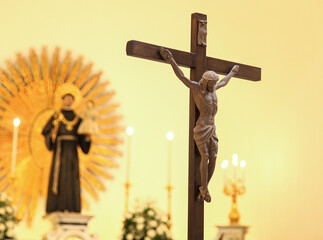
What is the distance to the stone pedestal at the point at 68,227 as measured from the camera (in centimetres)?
518

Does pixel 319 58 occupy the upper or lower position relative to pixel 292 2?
lower

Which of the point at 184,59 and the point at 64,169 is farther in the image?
the point at 64,169

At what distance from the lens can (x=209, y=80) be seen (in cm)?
389

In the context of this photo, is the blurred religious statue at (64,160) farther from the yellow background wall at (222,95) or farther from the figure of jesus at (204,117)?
the figure of jesus at (204,117)

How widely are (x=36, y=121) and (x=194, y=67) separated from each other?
243 centimetres

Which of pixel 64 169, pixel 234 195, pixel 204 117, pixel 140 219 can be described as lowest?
pixel 140 219

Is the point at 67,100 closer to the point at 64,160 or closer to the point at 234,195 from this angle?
the point at 64,160

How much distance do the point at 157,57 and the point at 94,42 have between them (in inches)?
113

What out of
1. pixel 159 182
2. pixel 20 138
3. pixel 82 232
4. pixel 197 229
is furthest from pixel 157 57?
pixel 159 182

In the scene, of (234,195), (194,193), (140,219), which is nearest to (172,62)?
(194,193)

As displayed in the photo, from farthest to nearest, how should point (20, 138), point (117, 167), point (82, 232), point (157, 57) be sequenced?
point (117, 167), point (20, 138), point (82, 232), point (157, 57)

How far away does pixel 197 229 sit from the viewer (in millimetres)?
3971

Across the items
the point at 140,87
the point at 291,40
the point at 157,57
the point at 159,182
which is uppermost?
the point at 291,40

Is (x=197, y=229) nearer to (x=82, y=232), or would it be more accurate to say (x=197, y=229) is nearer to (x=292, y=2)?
(x=82, y=232)
